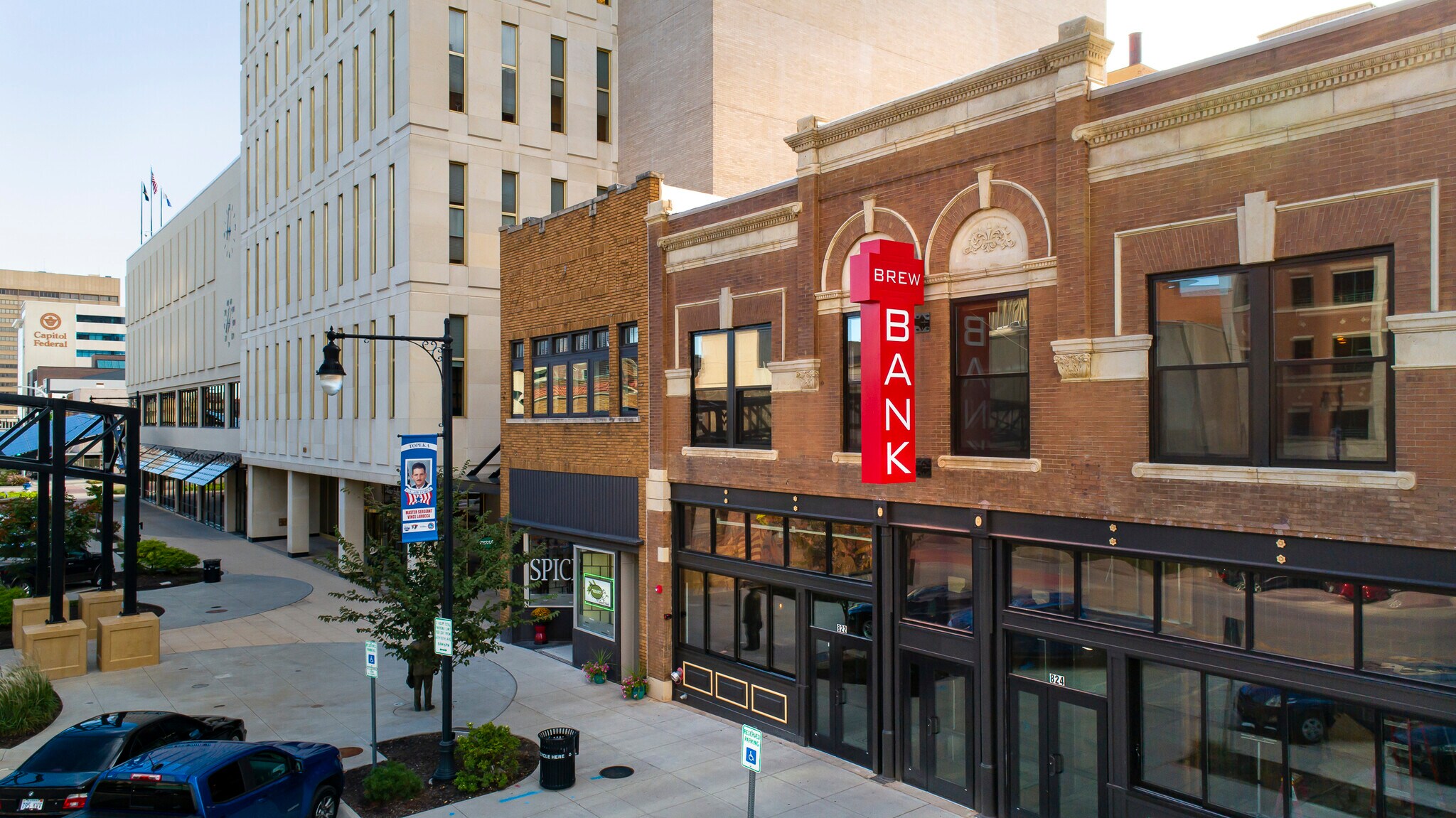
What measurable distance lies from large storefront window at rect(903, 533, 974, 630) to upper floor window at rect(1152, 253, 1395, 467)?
361 cm

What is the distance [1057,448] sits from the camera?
12.8m

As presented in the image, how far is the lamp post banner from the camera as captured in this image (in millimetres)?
16234

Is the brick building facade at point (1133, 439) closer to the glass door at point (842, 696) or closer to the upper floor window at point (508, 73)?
the glass door at point (842, 696)

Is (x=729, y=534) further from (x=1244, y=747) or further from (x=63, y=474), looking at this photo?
(x=63, y=474)

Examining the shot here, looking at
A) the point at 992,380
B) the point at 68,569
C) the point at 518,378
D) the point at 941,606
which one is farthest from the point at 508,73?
the point at 941,606

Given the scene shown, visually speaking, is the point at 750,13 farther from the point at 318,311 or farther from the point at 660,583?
the point at 318,311

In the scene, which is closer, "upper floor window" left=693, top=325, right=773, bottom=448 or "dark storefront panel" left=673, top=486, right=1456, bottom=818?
"dark storefront panel" left=673, top=486, right=1456, bottom=818

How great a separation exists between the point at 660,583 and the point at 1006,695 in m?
8.40

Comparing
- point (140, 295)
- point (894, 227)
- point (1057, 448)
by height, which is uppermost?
point (140, 295)

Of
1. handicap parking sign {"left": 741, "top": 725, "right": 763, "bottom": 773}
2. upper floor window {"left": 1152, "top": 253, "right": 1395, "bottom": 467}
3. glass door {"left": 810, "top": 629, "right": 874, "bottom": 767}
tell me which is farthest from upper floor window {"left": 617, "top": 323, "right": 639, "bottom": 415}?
upper floor window {"left": 1152, "top": 253, "right": 1395, "bottom": 467}

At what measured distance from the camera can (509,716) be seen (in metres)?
18.9

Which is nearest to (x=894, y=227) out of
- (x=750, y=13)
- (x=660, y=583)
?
(x=660, y=583)

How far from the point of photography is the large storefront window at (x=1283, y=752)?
973 centimetres

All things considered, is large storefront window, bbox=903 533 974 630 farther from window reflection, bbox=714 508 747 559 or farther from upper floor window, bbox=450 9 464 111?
upper floor window, bbox=450 9 464 111
